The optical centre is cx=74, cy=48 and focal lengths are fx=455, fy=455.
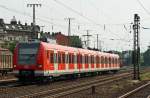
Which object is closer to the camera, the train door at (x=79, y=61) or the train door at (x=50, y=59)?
the train door at (x=50, y=59)

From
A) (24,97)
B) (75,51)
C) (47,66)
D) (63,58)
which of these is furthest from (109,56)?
(24,97)

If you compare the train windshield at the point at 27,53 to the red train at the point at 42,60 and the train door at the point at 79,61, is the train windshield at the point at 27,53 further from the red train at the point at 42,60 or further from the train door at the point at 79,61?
the train door at the point at 79,61

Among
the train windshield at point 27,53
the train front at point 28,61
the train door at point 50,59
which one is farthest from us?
the train door at point 50,59

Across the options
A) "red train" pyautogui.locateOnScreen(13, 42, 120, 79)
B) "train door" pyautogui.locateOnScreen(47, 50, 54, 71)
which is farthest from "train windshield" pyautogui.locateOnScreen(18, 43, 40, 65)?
"train door" pyautogui.locateOnScreen(47, 50, 54, 71)

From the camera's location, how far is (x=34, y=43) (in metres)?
32.4

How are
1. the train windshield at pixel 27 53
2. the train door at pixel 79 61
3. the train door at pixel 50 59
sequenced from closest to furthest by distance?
the train windshield at pixel 27 53 < the train door at pixel 50 59 < the train door at pixel 79 61

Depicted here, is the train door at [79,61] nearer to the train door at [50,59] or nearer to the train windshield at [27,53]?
the train door at [50,59]

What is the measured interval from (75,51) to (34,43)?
939 cm

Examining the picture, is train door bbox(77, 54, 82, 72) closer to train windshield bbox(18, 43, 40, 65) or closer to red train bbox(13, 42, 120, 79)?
red train bbox(13, 42, 120, 79)

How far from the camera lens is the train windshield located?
3219 cm

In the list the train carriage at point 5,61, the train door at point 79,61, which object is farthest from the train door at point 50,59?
the train carriage at point 5,61

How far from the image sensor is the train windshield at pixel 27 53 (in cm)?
3219

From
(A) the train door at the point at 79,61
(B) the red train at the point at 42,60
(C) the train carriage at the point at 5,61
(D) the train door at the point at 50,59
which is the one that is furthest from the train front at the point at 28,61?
(C) the train carriage at the point at 5,61

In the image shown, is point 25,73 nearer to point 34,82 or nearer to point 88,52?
point 34,82
